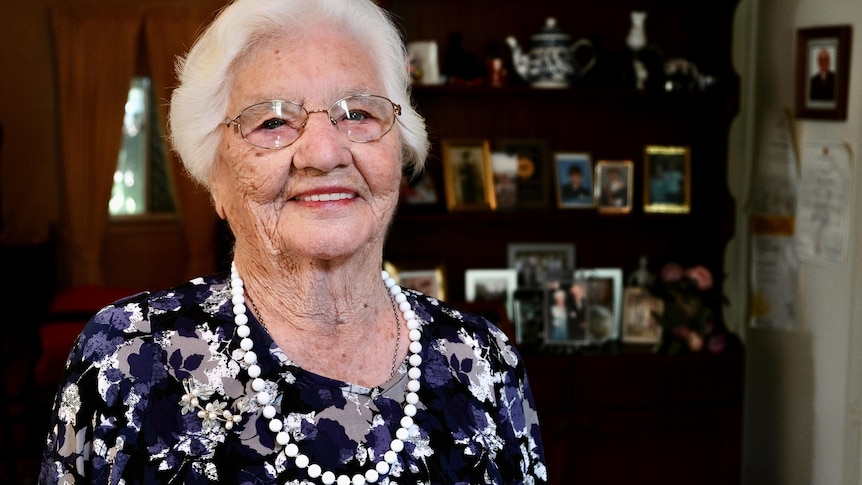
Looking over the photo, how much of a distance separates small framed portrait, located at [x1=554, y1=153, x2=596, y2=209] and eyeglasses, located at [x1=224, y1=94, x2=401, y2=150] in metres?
2.43

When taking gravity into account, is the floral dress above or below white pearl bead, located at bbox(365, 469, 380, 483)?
above

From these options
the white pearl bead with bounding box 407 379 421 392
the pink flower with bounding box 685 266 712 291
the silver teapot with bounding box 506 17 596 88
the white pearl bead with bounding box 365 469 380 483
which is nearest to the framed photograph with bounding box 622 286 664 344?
the pink flower with bounding box 685 266 712 291

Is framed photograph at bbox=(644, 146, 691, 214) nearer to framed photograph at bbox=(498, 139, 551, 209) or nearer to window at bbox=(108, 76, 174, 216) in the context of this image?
framed photograph at bbox=(498, 139, 551, 209)

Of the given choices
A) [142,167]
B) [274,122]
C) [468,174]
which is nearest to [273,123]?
[274,122]

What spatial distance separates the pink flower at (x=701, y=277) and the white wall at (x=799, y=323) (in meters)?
0.31

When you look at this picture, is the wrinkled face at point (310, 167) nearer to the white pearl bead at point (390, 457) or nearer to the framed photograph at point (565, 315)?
the white pearl bead at point (390, 457)

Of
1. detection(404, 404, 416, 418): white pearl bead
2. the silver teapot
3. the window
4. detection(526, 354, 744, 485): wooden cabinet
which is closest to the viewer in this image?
detection(404, 404, 416, 418): white pearl bead

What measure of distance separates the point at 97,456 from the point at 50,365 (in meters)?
2.90

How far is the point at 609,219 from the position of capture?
3.69 meters

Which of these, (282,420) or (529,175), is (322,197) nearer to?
(282,420)

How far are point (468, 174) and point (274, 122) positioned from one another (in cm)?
235

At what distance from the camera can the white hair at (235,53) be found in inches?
52.4

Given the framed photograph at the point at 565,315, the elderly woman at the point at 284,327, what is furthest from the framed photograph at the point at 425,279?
the elderly woman at the point at 284,327

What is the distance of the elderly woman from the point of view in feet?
4.13
